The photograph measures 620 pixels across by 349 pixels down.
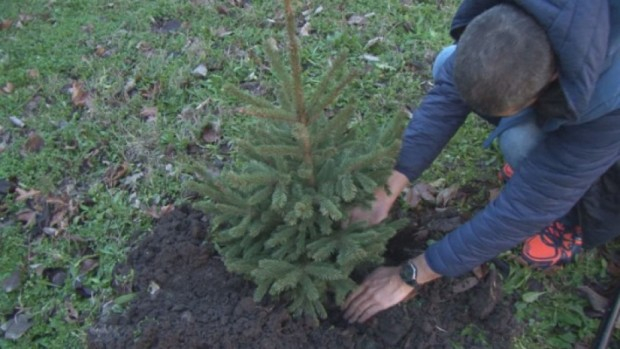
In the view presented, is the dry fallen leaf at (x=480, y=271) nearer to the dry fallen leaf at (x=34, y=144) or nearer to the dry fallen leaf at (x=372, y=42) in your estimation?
the dry fallen leaf at (x=372, y=42)

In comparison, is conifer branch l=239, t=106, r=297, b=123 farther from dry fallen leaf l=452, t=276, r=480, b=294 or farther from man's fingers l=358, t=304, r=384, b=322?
dry fallen leaf l=452, t=276, r=480, b=294

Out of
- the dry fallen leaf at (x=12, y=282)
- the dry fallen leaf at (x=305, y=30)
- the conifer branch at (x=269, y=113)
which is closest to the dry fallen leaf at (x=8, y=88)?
the dry fallen leaf at (x=12, y=282)

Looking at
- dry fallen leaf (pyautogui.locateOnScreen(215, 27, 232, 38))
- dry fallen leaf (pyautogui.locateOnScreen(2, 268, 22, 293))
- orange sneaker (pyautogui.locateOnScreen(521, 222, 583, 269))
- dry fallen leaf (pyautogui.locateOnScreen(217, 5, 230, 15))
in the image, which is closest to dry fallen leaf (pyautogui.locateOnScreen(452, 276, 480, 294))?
orange sneaker (pyautogui.locateOnScreen(521, 222, 583, 269))

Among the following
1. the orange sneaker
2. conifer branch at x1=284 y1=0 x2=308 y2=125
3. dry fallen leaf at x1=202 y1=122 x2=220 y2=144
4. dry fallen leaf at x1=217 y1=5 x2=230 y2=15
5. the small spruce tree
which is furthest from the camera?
dry fallen leaf at x1=217 y1=5 x2=230 y2=15

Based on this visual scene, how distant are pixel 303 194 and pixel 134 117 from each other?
89.2 inches

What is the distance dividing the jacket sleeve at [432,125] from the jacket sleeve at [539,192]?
0.48m

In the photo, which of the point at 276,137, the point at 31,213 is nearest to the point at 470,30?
the point at 276,137

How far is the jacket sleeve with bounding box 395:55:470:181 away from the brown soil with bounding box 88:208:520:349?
47cm

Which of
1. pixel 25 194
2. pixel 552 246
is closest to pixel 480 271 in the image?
pixel 552 246

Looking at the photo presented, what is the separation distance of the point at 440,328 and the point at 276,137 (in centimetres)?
124

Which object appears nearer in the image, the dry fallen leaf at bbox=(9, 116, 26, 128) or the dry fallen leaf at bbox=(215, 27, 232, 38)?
the dry fallen leaf at bbox=(9, 116, 26, 128)

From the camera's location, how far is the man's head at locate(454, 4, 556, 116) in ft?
5.80

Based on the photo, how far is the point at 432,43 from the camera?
447 cm

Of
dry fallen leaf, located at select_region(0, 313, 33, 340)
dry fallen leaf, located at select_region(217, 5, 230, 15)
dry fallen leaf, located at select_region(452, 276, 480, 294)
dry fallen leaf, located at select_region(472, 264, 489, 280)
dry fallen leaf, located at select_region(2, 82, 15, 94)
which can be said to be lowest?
dry fallen leaf, located at select_region(0, 313, 33, 340)
